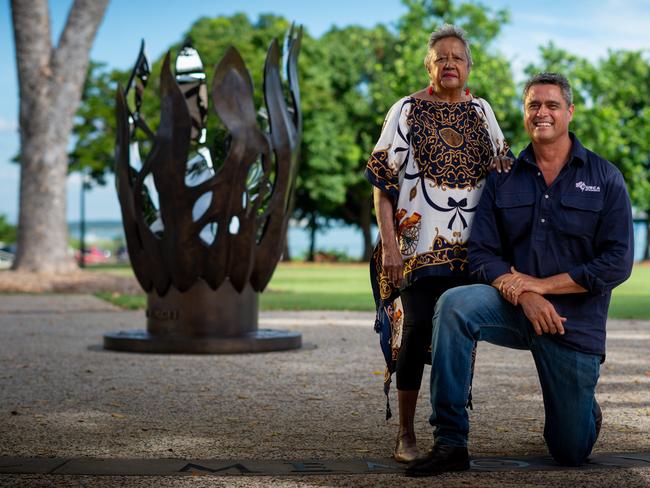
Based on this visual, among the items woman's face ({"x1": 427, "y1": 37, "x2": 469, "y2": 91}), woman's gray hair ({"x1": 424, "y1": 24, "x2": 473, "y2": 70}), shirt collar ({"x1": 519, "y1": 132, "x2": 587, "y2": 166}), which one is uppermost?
woman's gray hair ({"x1": 424, "y1": 24, "x2": 473, "y2": 70})

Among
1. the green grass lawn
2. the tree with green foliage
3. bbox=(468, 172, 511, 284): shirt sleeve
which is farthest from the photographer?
the tree with green foliage

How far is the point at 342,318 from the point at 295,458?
9.43m

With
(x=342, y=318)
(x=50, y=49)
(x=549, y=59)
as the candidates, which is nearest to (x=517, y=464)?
(x=342, y=318)

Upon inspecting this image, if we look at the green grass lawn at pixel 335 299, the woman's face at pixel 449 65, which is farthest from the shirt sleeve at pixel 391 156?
the green grass lawn at pixel 335 299

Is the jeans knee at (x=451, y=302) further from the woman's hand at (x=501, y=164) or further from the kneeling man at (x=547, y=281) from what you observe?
the woman's hand at (x=501, y=164)

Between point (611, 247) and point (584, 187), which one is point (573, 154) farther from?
point (611, 247)

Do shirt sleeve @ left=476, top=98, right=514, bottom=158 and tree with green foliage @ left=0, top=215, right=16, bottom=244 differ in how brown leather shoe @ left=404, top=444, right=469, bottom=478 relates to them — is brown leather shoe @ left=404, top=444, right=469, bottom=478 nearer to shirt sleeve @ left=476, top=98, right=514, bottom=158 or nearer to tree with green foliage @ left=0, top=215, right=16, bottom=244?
shirt sleeve @ left=476, top=98, right=514, bottom=158

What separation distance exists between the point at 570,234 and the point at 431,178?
68 cm

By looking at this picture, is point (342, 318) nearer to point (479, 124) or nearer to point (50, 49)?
point (479, 124)

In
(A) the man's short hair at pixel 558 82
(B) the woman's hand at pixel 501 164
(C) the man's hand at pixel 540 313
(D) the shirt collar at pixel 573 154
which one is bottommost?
(C) the man's hand at pixel 540 313

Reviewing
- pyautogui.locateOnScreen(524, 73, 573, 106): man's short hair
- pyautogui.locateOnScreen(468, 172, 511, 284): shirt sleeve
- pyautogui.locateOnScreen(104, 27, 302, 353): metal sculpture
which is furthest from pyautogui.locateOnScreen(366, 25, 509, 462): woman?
pyautogui.locateOnScreen(104, 27, 302, 353): metal sculpture

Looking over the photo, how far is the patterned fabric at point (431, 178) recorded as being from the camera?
15.9 feet

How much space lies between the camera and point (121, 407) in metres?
6.38

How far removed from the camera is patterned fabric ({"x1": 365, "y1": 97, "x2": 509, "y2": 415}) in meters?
4.84
